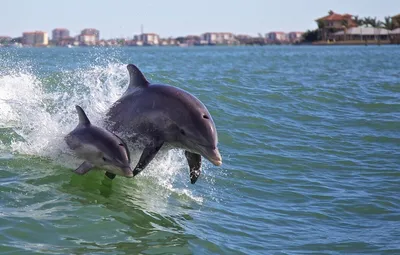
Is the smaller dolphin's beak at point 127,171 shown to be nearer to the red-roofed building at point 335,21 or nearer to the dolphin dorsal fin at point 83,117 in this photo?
the dolphin dorsal fin at point 83,117

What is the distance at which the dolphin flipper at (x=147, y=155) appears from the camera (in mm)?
8227

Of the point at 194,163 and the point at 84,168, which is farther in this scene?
the point at 194,163

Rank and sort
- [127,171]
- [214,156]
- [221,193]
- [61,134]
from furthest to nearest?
1. [221,193]
2. [61,134]
3. [127,171]
4. [214,156]

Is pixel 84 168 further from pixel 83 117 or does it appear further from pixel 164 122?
pixel 164 122

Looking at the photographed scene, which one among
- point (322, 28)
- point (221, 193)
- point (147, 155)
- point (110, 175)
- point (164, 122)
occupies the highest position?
point (322, 28)

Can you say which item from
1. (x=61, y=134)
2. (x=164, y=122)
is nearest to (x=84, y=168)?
(x=164, y=122)

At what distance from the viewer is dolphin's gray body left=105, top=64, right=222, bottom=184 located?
7969 mm

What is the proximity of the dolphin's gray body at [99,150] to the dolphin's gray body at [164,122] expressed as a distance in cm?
23

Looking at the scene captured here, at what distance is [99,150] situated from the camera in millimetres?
8258

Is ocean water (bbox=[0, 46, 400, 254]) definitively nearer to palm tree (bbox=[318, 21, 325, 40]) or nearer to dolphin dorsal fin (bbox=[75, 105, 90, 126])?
dolphin dorsal fin (bbox=[75, 105, 90, 126])

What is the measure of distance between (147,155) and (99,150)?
22.6 inches

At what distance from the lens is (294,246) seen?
780cm

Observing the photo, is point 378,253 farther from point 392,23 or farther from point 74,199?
point 392,23

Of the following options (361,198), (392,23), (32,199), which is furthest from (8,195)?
(392,23)
